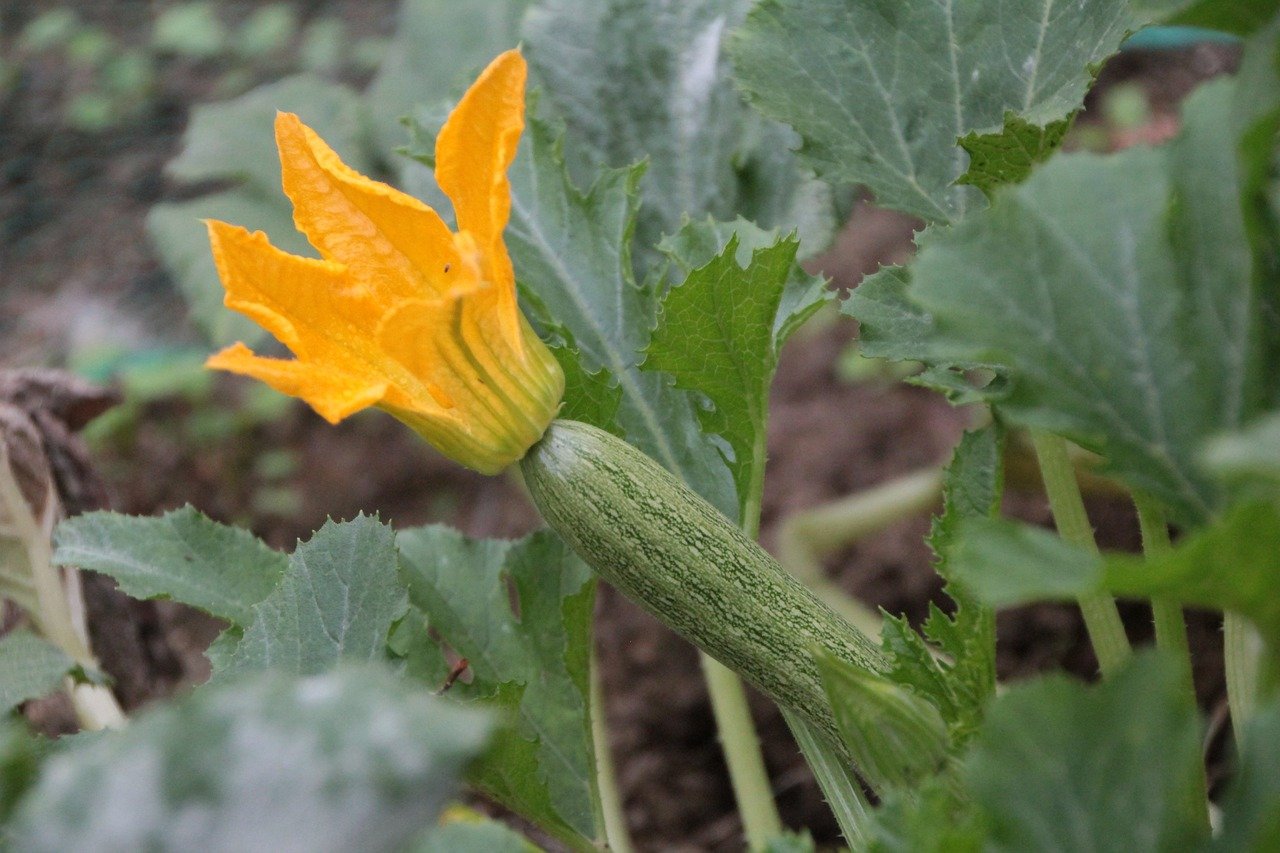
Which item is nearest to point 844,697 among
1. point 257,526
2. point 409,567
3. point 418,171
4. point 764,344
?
point 764,344

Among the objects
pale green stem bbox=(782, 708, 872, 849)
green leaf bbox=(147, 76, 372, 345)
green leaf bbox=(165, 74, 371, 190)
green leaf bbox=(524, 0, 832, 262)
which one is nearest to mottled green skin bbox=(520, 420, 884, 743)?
pale green stem bbox=(782, 708, 872, 849)

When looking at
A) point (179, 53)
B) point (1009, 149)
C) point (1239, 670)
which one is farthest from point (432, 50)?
point (179, 53)

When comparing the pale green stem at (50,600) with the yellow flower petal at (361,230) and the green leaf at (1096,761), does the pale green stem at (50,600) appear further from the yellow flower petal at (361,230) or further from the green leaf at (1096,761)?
the green leaf at (1096,761)

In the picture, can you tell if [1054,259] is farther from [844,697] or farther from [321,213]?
[321,213]

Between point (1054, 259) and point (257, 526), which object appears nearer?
point (1054, 259)

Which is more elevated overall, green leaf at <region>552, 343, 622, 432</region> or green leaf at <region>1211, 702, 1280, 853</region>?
green leaf at <region>1211, 702, 1280, 853</region>

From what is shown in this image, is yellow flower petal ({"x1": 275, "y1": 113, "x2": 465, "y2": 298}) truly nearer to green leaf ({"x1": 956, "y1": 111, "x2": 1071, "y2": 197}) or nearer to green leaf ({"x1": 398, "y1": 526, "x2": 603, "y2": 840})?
green leaf ({"x1": 398, "y1": 526, "x2": 603, "y2": 840})
